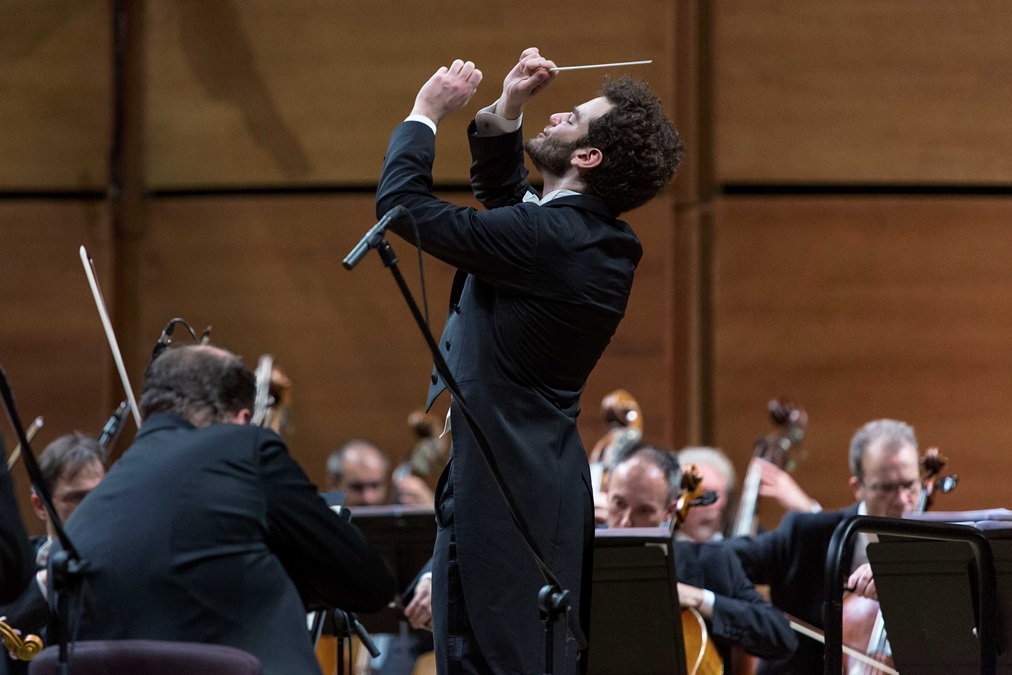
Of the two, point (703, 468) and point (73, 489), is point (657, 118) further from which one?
point (703, 468)

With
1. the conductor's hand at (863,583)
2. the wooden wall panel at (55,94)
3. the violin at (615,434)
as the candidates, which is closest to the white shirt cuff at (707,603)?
the conductor's hand at (863,583)

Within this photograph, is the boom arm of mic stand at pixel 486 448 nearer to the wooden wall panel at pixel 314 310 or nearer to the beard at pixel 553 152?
the beard at pixel 553 152

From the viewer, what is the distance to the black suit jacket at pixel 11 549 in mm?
2330

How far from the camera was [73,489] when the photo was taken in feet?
10.7

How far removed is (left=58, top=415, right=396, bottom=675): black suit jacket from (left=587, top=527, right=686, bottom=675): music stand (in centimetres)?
94

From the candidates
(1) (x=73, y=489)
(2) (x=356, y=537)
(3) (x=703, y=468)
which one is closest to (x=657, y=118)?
(2) (x=356, y=537)

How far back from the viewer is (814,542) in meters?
3.71

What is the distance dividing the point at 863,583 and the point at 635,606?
592mm

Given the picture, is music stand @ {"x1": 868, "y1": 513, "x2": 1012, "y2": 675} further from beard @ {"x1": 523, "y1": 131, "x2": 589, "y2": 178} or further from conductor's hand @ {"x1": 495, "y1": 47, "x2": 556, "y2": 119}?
conductor's hand @ {"x1": 495, "y1": 47, "x2": 556, "y2": 119}

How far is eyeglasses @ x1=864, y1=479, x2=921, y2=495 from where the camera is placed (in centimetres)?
374

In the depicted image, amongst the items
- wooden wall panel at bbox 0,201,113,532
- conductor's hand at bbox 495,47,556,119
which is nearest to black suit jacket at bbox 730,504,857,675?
conductor's hand at bbox 495,47,556,119

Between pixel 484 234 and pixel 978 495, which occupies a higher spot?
pixel 484 234

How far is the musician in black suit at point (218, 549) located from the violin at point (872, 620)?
1.99 metres

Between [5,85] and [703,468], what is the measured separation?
310cm
